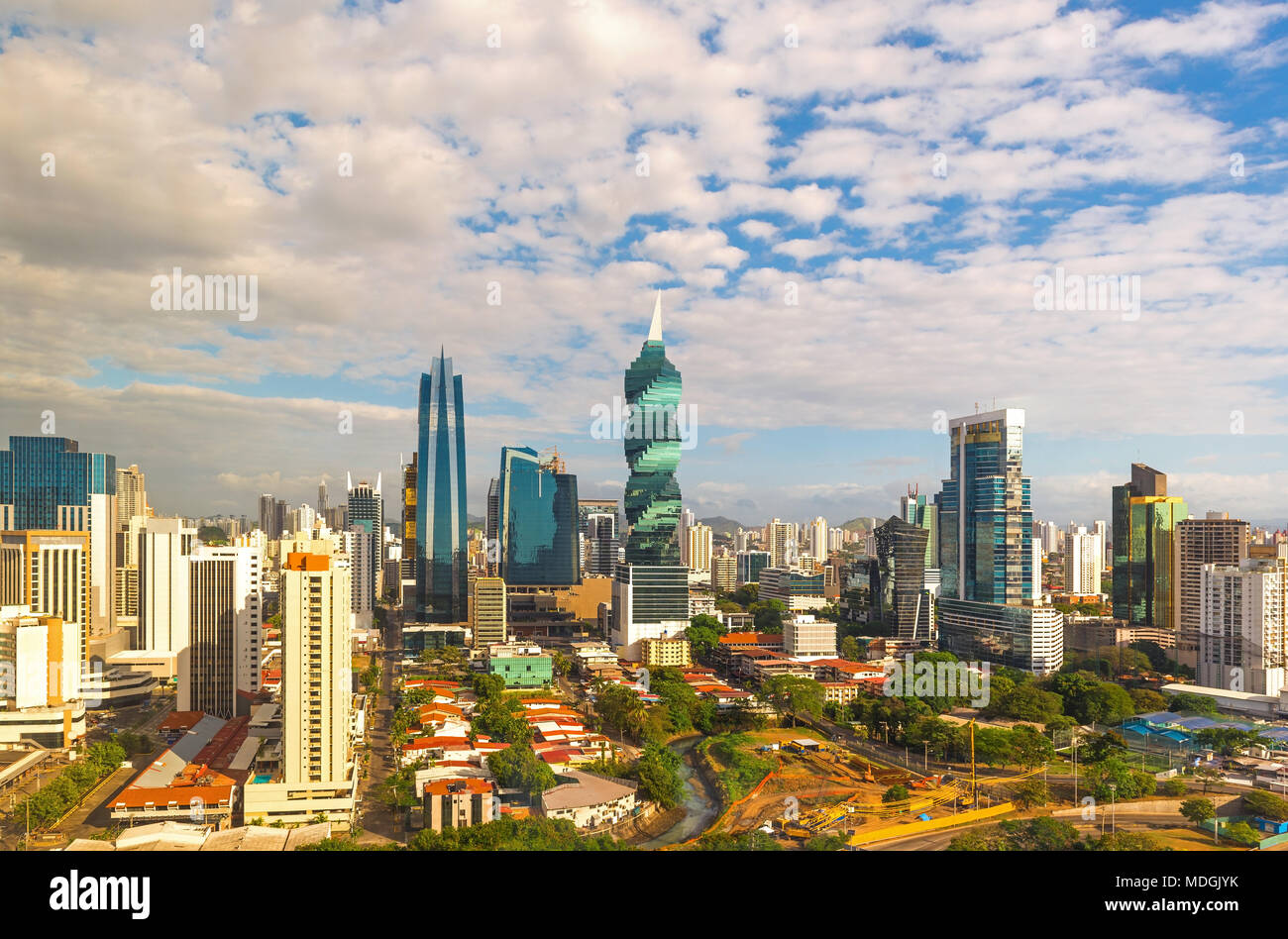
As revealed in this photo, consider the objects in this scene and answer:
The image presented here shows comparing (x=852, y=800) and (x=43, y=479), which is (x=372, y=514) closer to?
(x=43, y=479)

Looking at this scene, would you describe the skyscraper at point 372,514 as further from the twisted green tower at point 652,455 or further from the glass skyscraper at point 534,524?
the twisted green tower at point 652,455

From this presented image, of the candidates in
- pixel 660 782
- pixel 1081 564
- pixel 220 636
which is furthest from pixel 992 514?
pixel 220 636

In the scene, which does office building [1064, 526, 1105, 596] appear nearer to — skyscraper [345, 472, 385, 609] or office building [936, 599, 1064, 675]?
office building [936, 599, 1064, 675]

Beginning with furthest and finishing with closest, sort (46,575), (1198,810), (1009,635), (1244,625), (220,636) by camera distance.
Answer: (1009,635) → (1244,625) → (46,575) → (220,636) → (1198,810)

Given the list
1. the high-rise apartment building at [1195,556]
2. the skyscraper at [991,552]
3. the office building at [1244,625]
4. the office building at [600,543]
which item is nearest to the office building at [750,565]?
the office building at [600,543]

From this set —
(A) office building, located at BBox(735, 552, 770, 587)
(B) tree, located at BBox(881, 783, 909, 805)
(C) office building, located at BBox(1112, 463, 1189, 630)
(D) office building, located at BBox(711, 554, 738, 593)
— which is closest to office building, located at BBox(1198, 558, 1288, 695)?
(C) office building, located at BBox(1112, 463, 1189, 630)
